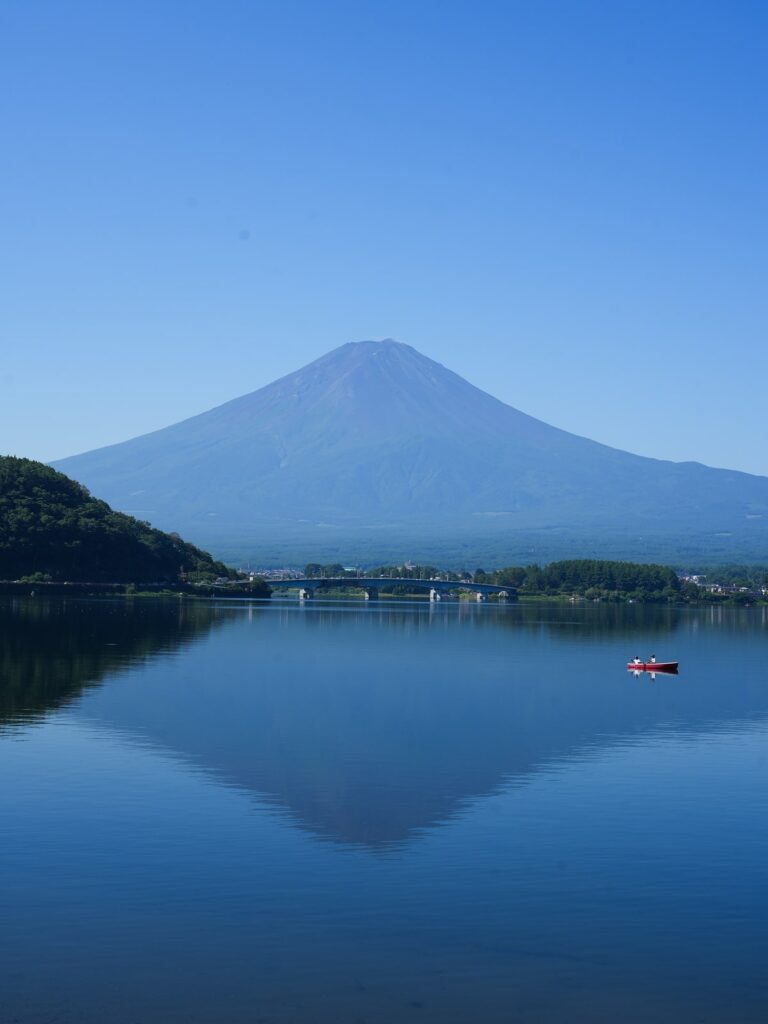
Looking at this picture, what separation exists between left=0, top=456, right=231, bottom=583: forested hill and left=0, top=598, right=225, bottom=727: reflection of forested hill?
1197cm

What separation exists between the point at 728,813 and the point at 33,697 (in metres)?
18.2

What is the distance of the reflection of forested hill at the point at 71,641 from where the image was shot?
35219 millimetres

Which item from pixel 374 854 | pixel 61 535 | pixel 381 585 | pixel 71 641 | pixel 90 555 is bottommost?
pixel 374 854

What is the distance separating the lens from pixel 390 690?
4131 cm

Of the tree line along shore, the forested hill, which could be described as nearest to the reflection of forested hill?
the tree line along shore

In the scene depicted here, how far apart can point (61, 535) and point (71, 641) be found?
51.0 meters

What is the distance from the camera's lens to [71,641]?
52.0m

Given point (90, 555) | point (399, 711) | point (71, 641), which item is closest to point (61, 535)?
point (90, 555)

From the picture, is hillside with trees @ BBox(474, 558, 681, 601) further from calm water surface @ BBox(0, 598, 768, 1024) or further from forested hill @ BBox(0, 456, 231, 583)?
calm water surface @ BBox(0, 598, 768, 1024)

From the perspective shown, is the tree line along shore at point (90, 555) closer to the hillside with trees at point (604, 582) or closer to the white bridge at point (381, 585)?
the hillside with trees at point (604, 582)

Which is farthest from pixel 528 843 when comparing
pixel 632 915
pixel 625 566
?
pixel 625 566

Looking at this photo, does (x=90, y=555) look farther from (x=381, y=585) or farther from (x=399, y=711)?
(x=399, y=711)

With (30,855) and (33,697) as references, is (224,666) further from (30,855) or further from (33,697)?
(30,855)

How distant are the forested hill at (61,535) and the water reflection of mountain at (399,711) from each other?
35543 millimetres
